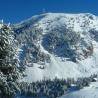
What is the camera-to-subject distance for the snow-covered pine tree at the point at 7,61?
4622 cm

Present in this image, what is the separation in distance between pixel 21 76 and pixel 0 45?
4.42 metres

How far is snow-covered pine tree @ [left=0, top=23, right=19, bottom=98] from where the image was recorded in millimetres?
46219

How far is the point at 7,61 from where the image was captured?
46625 mm

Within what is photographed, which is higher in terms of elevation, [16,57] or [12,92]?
[16,57]

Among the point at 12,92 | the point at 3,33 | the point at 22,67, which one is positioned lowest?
the point at 12,92

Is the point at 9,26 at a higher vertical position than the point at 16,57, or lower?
higher

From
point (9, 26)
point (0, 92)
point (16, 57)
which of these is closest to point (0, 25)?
point (9, 26)

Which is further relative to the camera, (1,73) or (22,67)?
(22,67)

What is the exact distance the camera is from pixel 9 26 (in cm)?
4784

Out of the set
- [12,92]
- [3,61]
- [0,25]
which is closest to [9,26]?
[0,25]

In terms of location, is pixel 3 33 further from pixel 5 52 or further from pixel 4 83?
pixel 4 83

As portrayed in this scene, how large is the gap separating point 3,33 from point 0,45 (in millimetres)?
1404

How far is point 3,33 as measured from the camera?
46.5 metres

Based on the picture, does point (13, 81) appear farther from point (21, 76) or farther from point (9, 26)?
point (9, 26)
